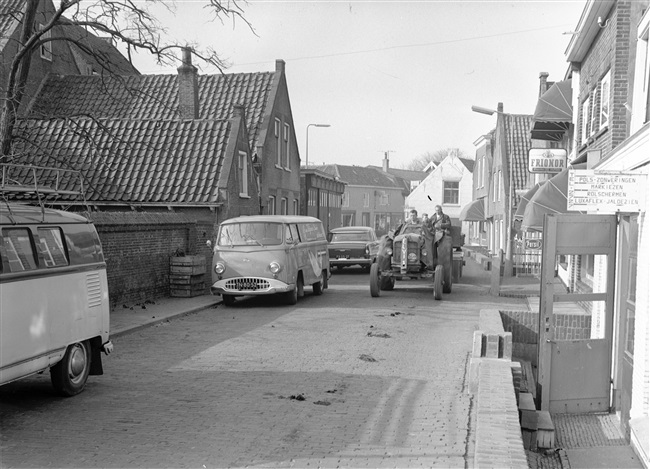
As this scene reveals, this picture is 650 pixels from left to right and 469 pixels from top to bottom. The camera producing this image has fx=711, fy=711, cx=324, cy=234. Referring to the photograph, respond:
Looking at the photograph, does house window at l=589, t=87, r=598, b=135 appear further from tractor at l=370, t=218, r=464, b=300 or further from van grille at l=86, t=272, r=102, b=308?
van grille at l=86, t=272, r=102, b=308

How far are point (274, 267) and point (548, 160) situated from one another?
35.9 feet

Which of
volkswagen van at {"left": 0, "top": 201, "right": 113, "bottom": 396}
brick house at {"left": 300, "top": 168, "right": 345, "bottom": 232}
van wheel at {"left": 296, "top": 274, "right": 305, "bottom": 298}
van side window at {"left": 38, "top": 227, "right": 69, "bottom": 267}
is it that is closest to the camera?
volkswagen van at {"left": 0, "top": 201, "right": 113, "bottom": 396}

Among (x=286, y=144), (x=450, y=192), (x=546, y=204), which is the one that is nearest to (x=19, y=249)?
(x=546, y=204)

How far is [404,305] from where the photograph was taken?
17.1 metres

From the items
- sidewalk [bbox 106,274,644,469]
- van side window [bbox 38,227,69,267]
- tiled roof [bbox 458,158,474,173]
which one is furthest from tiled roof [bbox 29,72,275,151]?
tiled roof [bbox 458,158,474,173]

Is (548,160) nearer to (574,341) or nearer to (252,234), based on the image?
(252,234)

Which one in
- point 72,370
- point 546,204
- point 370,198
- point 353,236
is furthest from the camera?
point 370,198

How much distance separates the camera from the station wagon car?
2669 centimetres

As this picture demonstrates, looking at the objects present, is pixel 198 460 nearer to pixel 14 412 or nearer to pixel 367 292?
pixel 14 412

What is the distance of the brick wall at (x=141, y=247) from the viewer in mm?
15126

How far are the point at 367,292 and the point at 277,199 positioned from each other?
10.4 metres

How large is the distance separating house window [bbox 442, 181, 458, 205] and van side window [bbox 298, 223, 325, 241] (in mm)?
50687

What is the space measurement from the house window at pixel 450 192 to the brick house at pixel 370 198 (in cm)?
1389

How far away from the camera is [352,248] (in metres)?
26.8
